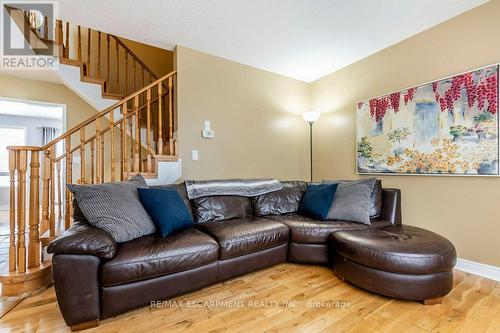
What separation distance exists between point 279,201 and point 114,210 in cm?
184

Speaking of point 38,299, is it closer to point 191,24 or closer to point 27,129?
point 191,24

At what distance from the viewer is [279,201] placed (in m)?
2.89

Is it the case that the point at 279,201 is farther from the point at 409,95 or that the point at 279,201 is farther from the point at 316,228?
the point at 409,95

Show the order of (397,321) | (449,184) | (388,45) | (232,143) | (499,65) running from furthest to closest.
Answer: (232,143)
(388,45)
(449,184)
(499,65)
(397,321)

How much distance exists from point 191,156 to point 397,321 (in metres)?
2.50

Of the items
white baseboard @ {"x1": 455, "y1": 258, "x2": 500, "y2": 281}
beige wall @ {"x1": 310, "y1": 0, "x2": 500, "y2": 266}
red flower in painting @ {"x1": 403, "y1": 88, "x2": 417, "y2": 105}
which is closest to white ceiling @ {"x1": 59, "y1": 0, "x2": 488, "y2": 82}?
beige wall @ {"x1": 310, "y1": 0, "x2": 500, "y2": 266}

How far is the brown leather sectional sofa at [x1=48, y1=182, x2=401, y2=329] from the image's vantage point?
4.42ft

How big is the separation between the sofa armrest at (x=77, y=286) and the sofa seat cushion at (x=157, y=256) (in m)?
0.07

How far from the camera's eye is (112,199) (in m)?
1.73

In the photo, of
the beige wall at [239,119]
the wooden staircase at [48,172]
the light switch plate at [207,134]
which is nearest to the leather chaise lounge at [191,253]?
the wooden staircase at [48,172]

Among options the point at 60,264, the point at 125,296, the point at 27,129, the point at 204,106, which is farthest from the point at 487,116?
the point at 27,129

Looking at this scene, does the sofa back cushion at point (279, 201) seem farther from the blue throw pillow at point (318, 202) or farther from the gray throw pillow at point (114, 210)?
the gray throw pillow at point (114, 210)

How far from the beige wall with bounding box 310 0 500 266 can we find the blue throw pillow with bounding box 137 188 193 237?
2.45 m

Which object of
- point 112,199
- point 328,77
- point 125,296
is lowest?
point 125,296
